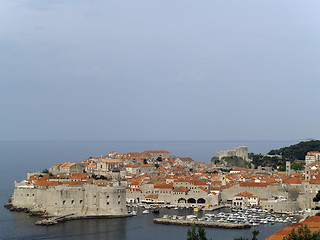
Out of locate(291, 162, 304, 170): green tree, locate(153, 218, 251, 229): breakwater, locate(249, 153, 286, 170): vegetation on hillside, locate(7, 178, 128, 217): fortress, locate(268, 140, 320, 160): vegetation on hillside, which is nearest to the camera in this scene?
locate(153, 218, 251, 229): breakwater

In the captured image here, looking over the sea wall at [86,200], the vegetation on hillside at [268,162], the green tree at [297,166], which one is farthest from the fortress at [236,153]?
the sea wall at [86,200]

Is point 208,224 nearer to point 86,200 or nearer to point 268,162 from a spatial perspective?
point 86,200

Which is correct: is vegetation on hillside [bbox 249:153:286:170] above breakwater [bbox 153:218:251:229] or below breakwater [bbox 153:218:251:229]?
above

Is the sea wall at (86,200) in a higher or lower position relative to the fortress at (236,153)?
lower

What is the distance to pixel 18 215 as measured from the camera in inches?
1291

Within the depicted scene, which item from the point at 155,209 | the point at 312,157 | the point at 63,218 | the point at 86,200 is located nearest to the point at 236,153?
the point at 312,157

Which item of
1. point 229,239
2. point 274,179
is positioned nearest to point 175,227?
point 229,239

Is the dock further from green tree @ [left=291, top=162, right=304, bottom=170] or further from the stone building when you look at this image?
the stone building

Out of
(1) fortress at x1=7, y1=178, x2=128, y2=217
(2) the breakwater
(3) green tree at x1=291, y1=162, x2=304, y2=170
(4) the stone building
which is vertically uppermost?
(4) the stone building

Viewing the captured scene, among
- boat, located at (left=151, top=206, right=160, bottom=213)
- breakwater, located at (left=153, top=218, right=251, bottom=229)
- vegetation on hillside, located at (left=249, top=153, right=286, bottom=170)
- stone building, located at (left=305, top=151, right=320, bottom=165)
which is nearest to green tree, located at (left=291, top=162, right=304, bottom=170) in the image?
stone building, located at (left=305, top=151, right=320, bottom=165)

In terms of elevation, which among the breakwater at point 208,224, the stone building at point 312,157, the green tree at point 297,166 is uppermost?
the stone building at point 312,157

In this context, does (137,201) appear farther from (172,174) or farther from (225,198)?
(172,174)

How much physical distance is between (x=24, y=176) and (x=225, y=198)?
26.8 metres

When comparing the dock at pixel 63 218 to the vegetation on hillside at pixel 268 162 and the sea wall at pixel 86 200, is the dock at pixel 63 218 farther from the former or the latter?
the vegetation on hillside at pixel 268 162
